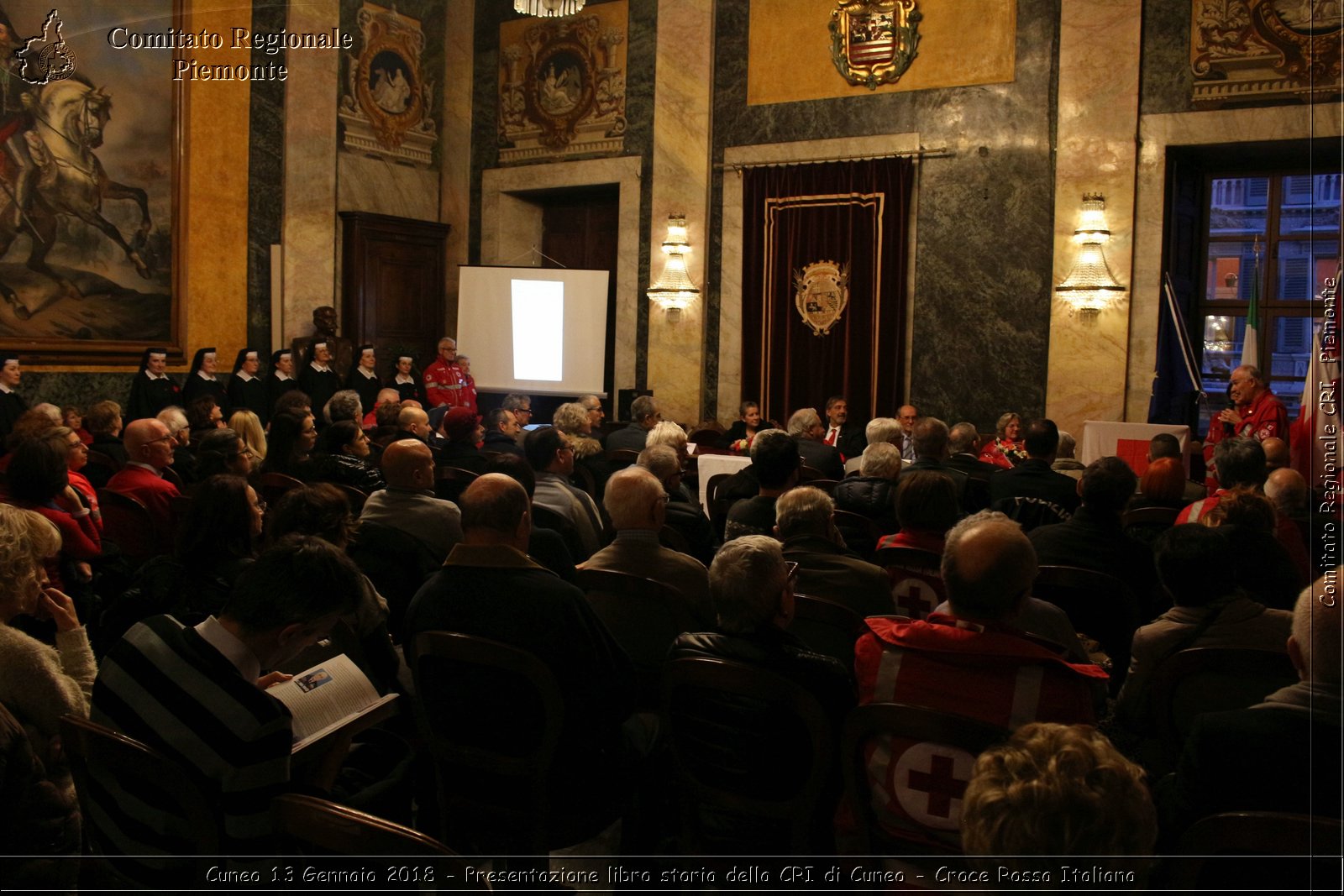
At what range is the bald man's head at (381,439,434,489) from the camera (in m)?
4.05

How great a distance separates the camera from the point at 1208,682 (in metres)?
2.55

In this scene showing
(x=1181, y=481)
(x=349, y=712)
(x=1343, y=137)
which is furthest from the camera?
(x=1181, y=481)

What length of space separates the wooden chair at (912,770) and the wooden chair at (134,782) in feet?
3.74

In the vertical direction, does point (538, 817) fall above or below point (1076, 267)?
below

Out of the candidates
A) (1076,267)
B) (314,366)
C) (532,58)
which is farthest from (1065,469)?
(532,58)

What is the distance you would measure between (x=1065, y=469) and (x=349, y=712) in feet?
17.9

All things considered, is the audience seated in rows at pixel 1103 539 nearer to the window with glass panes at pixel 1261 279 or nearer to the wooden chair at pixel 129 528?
the wooden chair at pixel 129 528

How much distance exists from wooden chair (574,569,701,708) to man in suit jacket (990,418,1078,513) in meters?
2.31

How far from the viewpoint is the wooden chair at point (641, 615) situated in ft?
10.4

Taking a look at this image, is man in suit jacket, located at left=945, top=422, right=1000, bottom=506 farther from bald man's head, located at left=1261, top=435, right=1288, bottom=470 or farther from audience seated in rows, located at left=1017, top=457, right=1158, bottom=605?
audience seated in rows, located at left=1017, top=457, right=1158, bottom=605

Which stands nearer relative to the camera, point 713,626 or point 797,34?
point 713,626

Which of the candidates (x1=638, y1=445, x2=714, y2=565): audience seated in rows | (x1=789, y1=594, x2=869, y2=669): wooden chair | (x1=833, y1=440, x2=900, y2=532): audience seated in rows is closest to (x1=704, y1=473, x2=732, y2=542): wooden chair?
(x1=638, y1=445, x2=714, y2=565): audience seated in rows

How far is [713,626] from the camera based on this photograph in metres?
3.17

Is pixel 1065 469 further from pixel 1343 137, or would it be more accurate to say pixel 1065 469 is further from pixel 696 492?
pixel 1343 137
